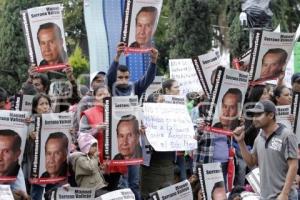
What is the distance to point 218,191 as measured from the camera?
30.0ft

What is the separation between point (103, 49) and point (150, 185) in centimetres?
283

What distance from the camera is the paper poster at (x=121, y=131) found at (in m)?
8.59

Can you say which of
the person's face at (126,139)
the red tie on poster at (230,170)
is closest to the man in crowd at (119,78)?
the person's face at (126,139)

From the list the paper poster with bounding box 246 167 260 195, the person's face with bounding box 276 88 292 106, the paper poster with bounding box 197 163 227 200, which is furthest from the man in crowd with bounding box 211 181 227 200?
the person's face with bounding box 276 88 292 106

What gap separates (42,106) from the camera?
340 inches

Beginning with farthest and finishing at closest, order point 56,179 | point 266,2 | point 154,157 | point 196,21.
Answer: point 196,21 < point 266,2 < point 154,157 < point 56,179

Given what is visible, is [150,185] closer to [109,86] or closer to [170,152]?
[170,152]

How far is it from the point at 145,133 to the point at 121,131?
71 centimetres

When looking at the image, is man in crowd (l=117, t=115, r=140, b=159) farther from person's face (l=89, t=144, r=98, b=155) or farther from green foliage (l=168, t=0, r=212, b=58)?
green foliage (l=168, t=0, r=212, b=58)

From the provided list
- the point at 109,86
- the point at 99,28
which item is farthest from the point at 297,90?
the point at 99,28

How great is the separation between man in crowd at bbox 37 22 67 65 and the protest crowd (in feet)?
0.03

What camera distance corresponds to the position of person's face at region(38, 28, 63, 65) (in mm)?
9227

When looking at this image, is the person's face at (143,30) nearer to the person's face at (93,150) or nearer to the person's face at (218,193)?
the person's face at (93,150)

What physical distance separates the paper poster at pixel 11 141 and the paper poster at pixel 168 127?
Answer: 68.8 inches
